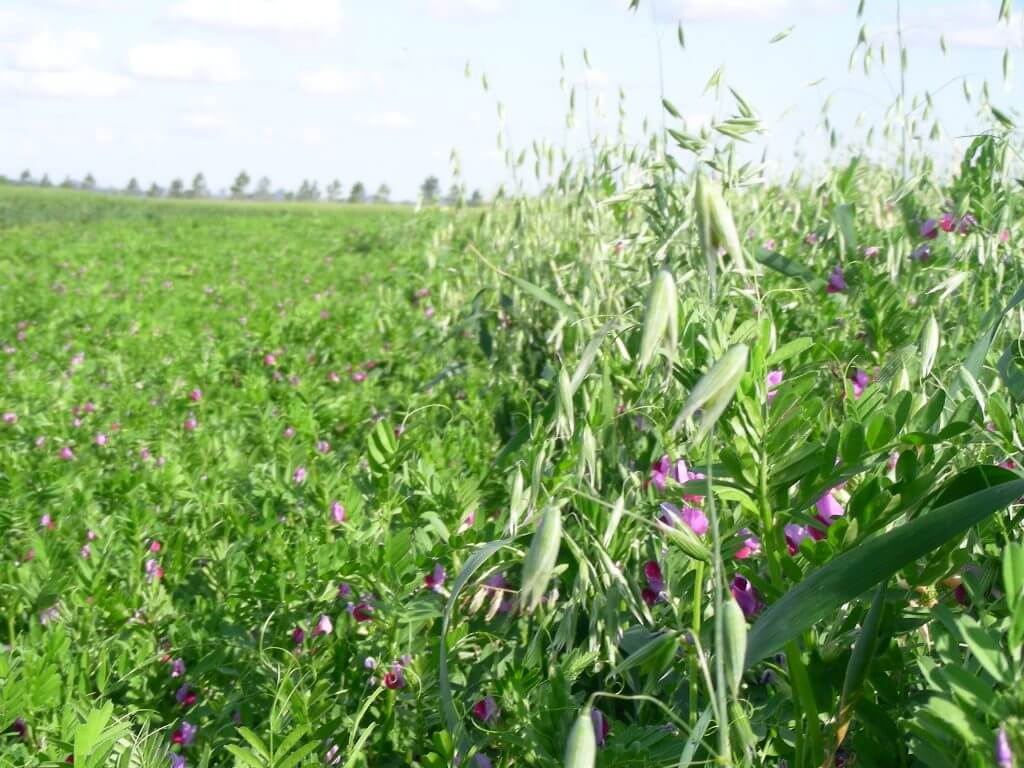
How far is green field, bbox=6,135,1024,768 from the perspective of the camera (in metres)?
0.86

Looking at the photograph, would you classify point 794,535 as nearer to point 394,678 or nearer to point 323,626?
point 394,678

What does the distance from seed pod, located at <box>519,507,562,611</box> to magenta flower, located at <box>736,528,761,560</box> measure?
50 centimetres

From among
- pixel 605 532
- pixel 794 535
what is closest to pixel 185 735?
pixel 605 532

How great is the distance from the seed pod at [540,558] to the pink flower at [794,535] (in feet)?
1.74

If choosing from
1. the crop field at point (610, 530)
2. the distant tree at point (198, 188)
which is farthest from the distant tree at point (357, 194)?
the crop field at point (610, 530)

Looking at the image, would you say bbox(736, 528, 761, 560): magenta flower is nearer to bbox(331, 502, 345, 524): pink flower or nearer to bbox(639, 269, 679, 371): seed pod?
bbox(639, 269, 679, 371): seed pod

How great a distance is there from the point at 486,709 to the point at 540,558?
0.79 m

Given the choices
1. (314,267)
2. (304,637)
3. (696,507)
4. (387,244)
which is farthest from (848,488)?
(387,244)

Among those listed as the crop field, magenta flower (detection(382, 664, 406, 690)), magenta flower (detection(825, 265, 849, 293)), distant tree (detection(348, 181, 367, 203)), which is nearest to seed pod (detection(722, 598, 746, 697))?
the crop field

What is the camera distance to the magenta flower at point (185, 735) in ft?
5.17

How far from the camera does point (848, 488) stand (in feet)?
3.75

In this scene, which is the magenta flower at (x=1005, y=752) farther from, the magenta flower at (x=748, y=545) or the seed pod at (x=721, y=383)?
the magenta flower at (x=748, y=545)

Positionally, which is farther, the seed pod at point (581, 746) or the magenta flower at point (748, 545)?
the magenta flower at point (748, 545)

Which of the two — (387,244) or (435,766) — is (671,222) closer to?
(435,766)
